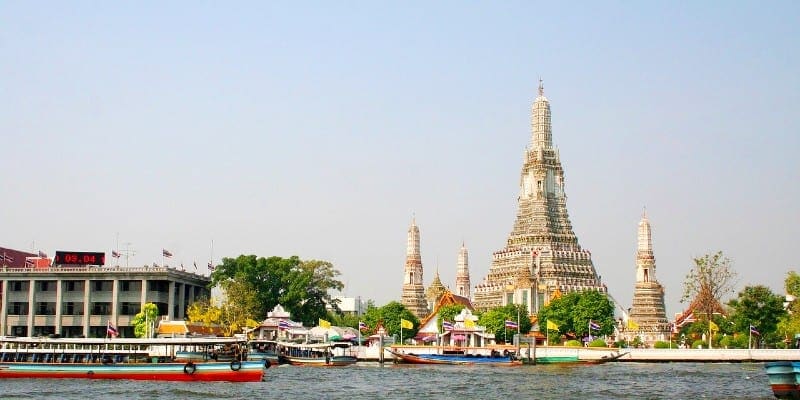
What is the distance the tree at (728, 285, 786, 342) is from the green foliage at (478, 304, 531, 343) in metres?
22.6

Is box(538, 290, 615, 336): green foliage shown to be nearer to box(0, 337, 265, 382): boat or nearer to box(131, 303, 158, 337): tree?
box(131, 303, 158, 337): tree

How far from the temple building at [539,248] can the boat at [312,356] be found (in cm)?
4496

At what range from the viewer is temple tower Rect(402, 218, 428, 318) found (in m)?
154

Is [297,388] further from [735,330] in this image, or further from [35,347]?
[735,330]

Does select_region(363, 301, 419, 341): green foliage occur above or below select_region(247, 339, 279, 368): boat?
above

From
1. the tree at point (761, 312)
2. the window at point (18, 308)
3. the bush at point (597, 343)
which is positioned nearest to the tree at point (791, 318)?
the tree at point (761, 312)

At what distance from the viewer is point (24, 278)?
122m

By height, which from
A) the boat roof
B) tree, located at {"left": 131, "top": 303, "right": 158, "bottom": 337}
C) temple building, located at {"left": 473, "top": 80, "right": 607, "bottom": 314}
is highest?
temple building, located at {"left": 473, "top": 80, "right": 607, "bottom": 314}

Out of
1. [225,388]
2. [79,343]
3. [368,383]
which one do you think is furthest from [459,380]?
[79,343]

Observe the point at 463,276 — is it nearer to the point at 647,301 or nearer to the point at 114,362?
the point at 647,301

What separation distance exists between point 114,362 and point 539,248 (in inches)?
3345

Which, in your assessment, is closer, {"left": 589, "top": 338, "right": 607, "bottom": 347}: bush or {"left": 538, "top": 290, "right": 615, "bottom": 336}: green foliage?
{"left": 589, "top": 338, "right": 607, "bottom": 347}: bush

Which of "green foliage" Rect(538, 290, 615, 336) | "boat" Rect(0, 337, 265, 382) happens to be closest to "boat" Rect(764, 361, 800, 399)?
"boat" Rect(0, 337, 265, 382)

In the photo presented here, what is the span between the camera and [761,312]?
10519 cm
